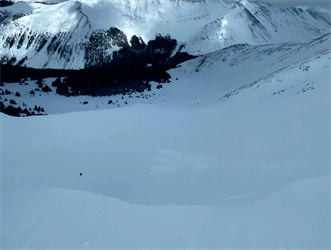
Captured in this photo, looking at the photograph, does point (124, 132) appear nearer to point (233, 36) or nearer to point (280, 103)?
point (280, 103)

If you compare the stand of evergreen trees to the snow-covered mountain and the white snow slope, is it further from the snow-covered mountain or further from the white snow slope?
the white snow slope

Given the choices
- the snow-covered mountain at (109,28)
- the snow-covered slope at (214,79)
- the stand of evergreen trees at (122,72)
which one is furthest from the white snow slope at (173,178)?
the snow-covered mountain at (109,28)

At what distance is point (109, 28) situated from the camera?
122000 millimetres

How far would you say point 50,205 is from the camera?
5.45 metres

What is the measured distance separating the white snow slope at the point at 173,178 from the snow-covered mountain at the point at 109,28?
10353 centimetres

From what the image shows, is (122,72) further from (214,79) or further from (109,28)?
(109,28)

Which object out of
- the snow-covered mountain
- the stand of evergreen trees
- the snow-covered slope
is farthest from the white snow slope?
the snow-covered mountain

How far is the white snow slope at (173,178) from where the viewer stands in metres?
4.54

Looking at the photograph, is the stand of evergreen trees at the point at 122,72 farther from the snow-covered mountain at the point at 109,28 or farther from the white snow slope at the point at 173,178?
the white snow slope at the point at 173,178

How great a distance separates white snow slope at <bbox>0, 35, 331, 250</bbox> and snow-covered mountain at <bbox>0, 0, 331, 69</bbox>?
103528mm

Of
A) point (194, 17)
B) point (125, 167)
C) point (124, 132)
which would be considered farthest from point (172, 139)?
point (194, 17)

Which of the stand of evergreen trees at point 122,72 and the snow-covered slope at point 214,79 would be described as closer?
the snow-covered slope at point 214,79

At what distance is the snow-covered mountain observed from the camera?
370 feet

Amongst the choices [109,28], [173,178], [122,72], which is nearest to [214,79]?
[122,72]
